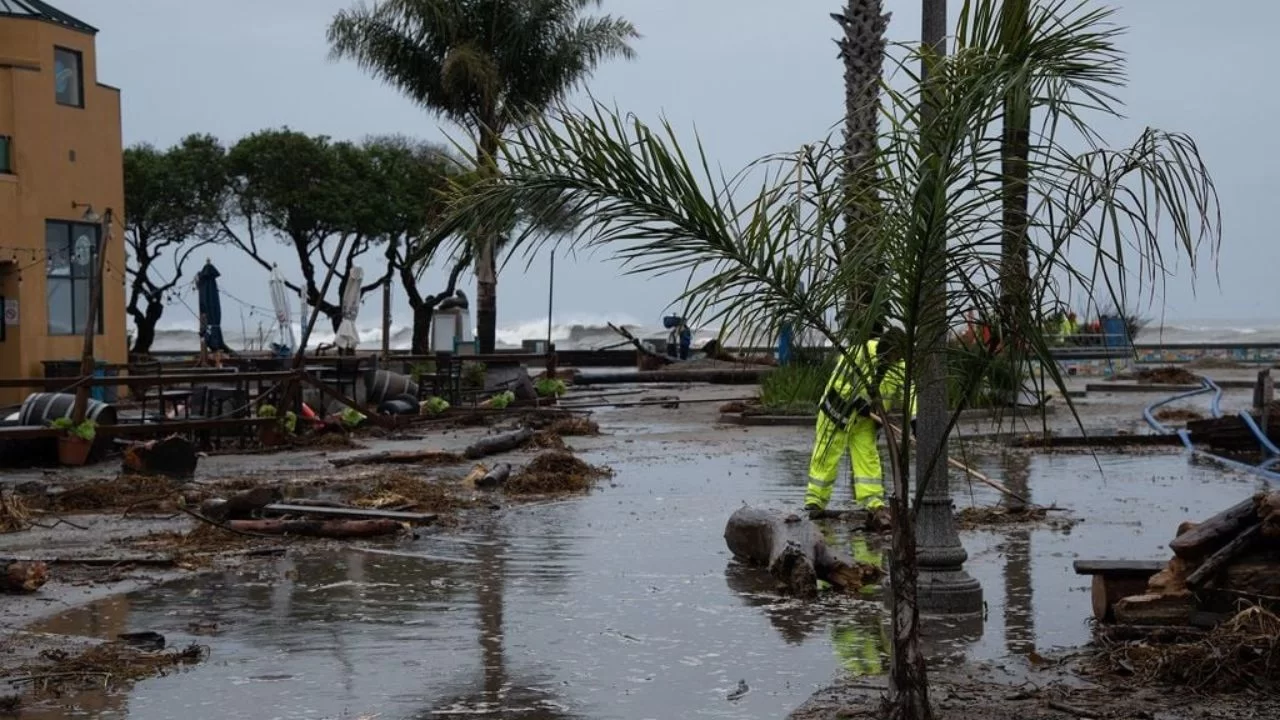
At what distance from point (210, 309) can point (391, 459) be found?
19.5 meters

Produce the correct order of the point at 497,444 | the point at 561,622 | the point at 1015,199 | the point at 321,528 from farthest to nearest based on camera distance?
the point at 497,444, the point at 321,528, the point at 561,622, the point at 1015,199

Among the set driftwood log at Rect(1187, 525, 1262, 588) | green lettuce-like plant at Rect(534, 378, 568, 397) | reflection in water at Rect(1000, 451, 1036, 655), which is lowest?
reflection in water at Rect(1000, 451, 1036, 655)

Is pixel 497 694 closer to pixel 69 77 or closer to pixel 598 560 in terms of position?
pixel 598 560

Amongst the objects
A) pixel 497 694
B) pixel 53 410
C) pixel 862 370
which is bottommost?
pixel 497 694

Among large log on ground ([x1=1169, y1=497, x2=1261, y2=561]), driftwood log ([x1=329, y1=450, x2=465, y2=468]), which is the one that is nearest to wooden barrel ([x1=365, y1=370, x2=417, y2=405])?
driftwood log ([x1=329, y1=450, x2=465, y2=468])

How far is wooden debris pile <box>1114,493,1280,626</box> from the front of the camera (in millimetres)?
7305

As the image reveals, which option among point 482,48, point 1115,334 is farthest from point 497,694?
point 482,48

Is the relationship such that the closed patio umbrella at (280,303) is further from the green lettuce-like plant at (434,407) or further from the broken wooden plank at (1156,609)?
the broken wooden plank at (1156,609)

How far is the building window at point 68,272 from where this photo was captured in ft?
106

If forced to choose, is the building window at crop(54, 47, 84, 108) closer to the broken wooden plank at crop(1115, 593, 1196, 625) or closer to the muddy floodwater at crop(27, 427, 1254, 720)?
the muddy floodwater at crop(27, 427, 1254, 720)

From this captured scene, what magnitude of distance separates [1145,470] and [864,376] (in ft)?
37.9

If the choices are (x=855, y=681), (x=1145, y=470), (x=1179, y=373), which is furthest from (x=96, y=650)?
(x=1179, y=373)

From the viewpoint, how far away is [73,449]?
1827cm

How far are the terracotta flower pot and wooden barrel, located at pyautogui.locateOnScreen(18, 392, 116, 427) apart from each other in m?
0.32
